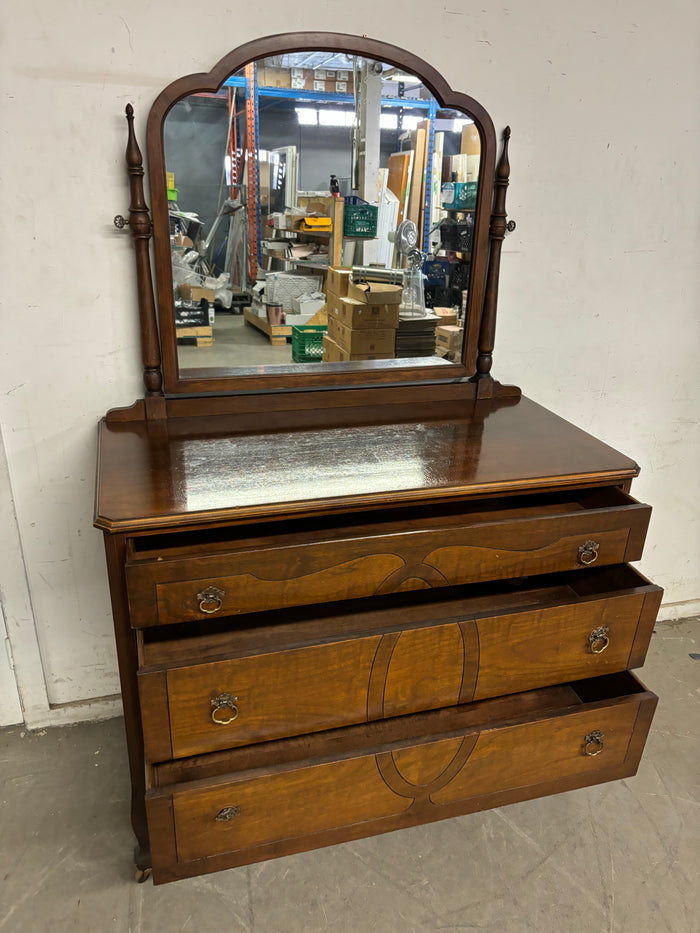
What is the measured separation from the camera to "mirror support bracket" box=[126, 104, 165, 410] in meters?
1.48

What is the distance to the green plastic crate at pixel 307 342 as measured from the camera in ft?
5.61

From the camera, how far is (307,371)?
1.74 m

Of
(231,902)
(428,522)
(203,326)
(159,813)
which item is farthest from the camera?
(203,326)

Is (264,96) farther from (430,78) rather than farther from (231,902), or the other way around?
(231,902)

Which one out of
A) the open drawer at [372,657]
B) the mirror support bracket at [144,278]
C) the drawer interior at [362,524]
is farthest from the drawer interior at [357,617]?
the mirror support bracket at [144,278]

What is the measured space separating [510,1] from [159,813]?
1876 mm

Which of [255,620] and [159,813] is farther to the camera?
[255,620]

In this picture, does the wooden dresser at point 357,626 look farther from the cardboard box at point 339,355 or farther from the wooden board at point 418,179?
the wooden board at point 418,179

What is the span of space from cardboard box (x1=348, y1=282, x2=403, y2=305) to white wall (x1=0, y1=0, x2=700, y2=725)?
334 mm

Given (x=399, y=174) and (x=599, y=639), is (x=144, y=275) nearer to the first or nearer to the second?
(x=399, y=174)

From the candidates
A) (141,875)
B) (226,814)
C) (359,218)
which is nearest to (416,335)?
(359,218)

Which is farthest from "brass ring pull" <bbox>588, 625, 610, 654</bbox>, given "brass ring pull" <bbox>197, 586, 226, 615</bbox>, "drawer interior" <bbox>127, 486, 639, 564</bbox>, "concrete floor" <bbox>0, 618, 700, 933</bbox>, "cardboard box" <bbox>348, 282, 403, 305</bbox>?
"cardboard box" <bbox>348, 282, 403, 305</bbox>

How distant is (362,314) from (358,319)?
0.02 m

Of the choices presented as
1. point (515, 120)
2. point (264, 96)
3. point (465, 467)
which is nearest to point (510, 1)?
point (515, 120)
